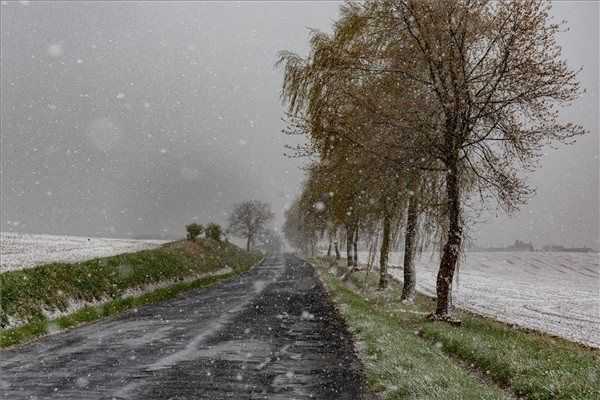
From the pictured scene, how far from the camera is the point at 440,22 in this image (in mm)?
17484

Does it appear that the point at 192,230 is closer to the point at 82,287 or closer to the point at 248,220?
the point at 82,287

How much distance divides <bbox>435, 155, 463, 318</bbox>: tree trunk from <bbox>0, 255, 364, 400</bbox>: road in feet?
11.8

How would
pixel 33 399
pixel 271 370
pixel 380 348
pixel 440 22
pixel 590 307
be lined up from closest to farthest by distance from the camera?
1. pixel 33 399
2. pixel 271 370
3. pixel 380 348
4. pixel 440 22
5. pixel 590 307

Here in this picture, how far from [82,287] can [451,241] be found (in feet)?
50.7

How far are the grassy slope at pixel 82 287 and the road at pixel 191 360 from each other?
1192 mm

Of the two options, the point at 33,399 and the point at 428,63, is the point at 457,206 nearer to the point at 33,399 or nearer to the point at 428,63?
the point at 428,63

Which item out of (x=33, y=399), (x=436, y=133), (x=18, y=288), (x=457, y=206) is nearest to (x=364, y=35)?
(x=436, y=133)

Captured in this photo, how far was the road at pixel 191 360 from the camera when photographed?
31.9 feet

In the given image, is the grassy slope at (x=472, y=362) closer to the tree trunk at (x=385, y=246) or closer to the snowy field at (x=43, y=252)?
the tree trunk at (x=385, y=246)

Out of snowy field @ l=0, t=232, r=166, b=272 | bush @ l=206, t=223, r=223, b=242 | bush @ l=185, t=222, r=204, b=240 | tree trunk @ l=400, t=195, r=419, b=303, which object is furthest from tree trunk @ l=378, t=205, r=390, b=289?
bush @ l=206, t=223, r=223, b=242

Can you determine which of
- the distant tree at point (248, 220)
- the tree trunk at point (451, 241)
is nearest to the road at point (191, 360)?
the tree trunk at point (451, 241)

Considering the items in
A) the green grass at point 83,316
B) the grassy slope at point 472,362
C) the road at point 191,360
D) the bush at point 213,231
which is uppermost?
the bush at point 213,231

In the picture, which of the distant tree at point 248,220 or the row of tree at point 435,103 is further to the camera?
the distant tree at point 248,220

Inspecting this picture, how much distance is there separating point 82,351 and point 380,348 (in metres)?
7.19
